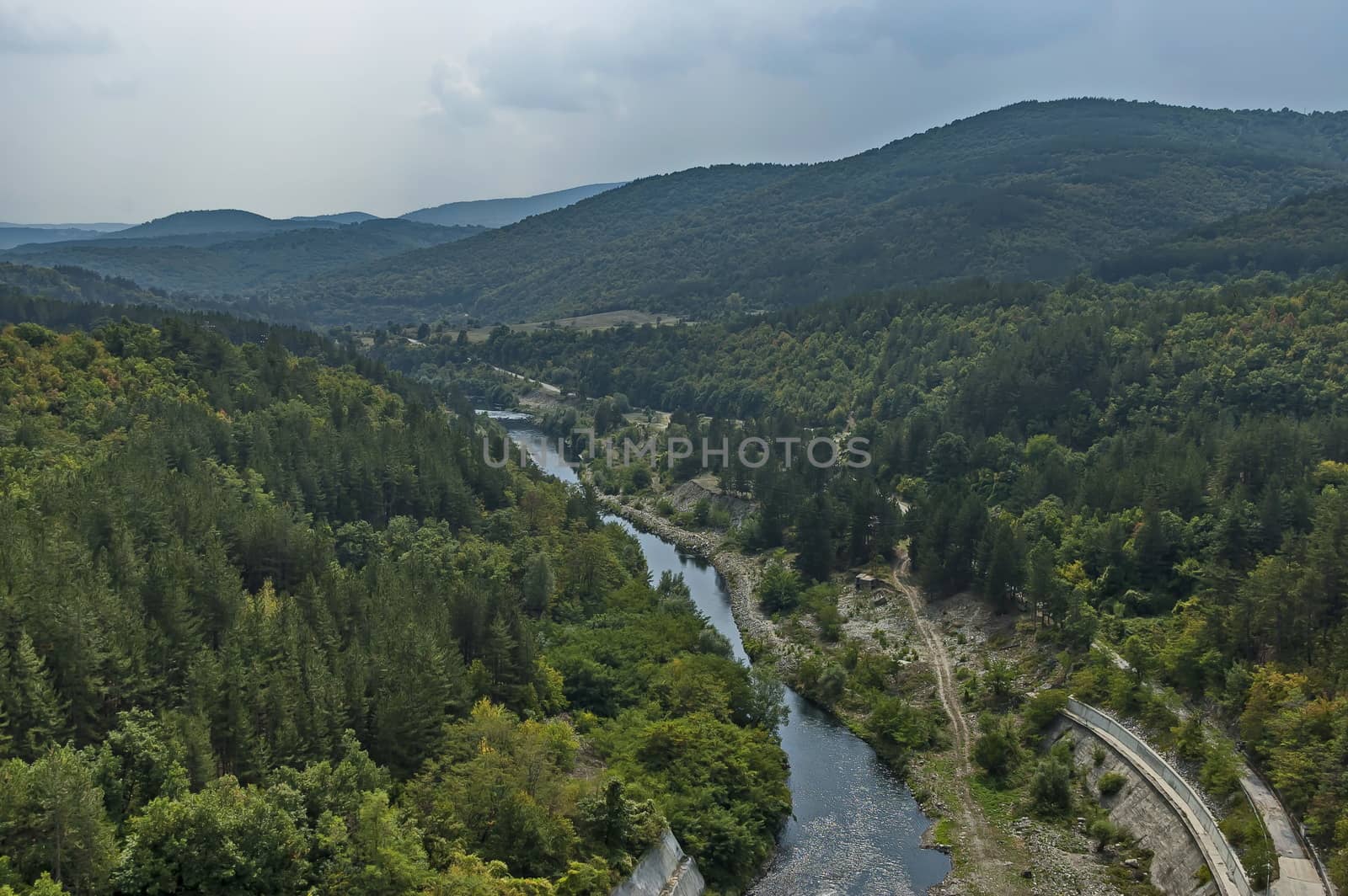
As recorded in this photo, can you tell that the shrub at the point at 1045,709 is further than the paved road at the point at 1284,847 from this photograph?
Yes

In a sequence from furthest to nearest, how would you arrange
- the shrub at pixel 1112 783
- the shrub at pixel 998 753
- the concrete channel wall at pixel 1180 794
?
1. the shrub at pixel 998 753
2. the shrub at pixel 1112 783
3. the concrete channel wall at pixel 1180 794

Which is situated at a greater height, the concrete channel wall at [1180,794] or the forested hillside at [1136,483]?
the forested hillside at [1136,483]

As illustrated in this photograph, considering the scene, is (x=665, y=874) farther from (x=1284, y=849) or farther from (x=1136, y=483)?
(x=1136, y=483)

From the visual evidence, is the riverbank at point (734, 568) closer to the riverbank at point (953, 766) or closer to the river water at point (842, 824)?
the riverbank at point (953, 766)

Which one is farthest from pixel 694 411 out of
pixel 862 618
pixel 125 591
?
pixel 125 591

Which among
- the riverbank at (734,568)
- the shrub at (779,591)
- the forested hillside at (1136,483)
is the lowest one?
the riverbank at (734,568)

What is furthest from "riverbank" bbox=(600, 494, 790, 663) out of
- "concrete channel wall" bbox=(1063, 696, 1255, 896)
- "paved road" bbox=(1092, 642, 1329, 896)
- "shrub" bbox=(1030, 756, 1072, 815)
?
"paved road" bbox=(1092, 642, 1329, 896)

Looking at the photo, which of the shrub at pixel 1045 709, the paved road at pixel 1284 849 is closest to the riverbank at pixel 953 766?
the shrub at pixel 1045 709
